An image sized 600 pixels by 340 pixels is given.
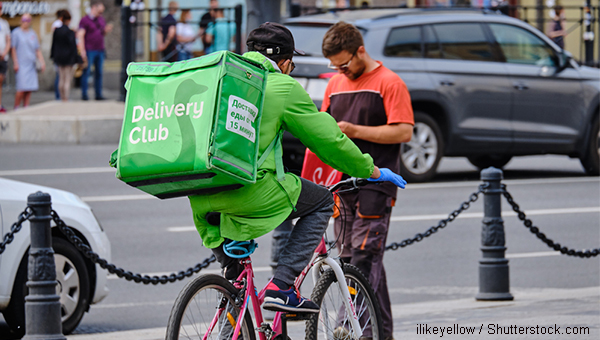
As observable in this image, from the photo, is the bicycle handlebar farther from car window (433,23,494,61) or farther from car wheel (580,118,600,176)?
car wheel (580,118,600,176)

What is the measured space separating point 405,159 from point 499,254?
5334 mm

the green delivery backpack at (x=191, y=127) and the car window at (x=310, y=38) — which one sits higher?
the car window at (x=310, y=38)

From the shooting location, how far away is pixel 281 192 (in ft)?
13.5

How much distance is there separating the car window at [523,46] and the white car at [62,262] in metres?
7.85

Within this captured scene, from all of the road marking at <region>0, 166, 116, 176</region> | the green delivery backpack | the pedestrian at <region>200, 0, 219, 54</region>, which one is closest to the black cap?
the green delivery backpack

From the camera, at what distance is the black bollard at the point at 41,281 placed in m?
5.58

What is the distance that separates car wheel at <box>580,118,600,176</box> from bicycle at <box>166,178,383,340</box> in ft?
31.4

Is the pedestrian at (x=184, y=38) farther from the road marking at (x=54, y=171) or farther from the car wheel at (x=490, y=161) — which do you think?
the car wheel at (x=490, y=161)

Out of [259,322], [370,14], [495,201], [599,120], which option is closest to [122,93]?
[370,14]

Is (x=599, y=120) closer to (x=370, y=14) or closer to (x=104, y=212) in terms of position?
(x=370, y=14)

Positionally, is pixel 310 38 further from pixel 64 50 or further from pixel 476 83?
pixel 64 50

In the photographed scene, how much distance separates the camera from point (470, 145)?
1292 cm

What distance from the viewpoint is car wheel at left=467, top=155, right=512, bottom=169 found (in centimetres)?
1450

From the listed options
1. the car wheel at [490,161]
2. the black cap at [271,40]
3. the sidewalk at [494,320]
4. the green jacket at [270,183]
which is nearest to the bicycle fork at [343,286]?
the green jacket at [270,183]
